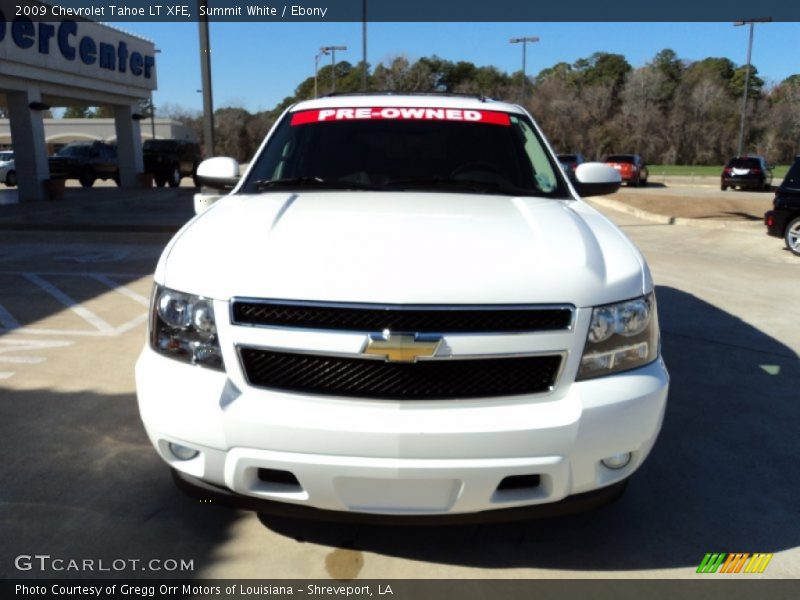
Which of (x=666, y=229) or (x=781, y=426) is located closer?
(x=781, y=426)

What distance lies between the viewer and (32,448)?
3.51m

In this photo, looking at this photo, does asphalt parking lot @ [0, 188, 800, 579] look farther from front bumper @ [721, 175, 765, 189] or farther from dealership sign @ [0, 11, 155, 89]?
front bumper @ [721, 175, 765, 189]

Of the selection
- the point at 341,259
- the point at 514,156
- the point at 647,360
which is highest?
the point at 514,156

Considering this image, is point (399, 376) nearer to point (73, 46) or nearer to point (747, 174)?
point (73, 46)

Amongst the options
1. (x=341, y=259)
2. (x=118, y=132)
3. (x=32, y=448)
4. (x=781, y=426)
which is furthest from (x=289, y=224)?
(x=118, y=132)

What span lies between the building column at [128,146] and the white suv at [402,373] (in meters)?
22.0

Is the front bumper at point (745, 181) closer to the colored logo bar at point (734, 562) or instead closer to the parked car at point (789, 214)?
the parked car at point (789, 214)

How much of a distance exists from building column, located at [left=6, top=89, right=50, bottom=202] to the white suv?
17484 millimetres

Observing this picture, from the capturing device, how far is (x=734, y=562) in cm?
265

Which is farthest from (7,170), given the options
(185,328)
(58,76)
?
(185,328)

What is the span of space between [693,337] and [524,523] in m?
3.55

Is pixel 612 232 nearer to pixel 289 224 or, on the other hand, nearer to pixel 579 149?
pixel 289 224

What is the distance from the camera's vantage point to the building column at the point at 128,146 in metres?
22.2

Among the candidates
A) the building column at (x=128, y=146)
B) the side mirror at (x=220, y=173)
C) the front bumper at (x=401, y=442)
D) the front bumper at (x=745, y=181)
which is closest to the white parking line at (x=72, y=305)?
the side mirror at (x=220, y=173)
